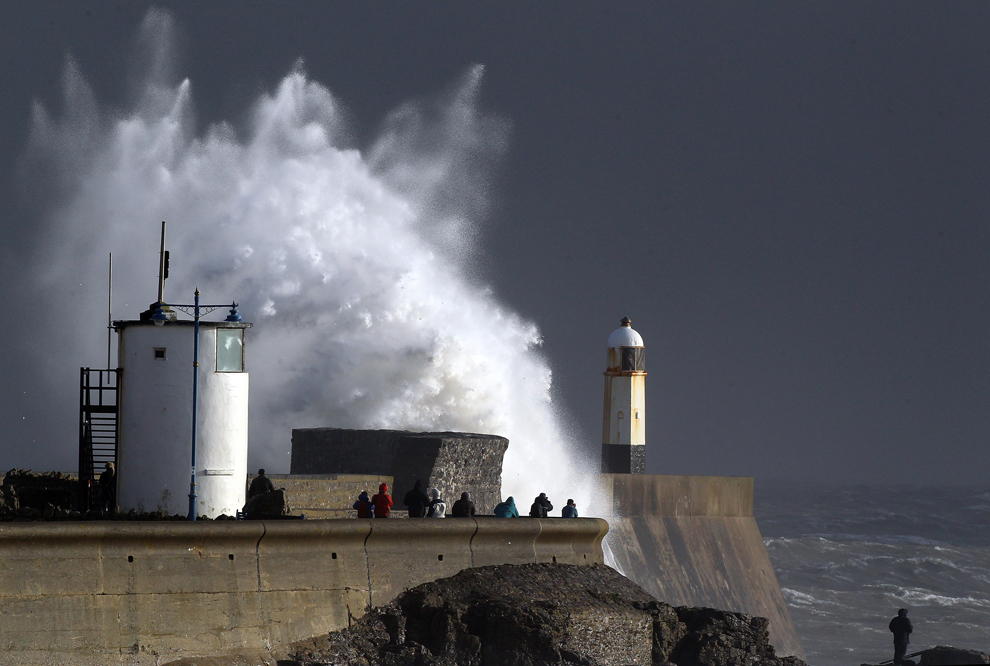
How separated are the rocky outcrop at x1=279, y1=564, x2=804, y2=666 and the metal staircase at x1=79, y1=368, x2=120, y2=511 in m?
2.47

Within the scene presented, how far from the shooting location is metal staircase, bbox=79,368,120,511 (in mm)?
10508

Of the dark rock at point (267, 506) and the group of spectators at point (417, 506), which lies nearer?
the dark rock at point (267, 506)

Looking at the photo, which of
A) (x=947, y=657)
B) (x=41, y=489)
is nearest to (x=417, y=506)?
(x=41, y=489)

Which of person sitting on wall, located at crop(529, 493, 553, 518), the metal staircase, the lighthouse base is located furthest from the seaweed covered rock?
the lighthouse base

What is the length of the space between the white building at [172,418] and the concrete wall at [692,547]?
331 inches

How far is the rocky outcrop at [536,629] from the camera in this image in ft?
30.5

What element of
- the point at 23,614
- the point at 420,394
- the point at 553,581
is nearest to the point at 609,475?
the point at 420,394

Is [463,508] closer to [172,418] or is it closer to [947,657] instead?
[172,418]

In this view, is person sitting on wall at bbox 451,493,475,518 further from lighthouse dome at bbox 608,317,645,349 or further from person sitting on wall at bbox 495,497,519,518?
lighthouse dome at bbox 608,317,645,349

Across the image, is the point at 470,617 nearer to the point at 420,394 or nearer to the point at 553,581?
the point at 553,581

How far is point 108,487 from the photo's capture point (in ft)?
34.2

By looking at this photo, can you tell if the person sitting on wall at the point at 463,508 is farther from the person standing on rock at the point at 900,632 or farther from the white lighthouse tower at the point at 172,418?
the person standing on rock at the point at 900,632

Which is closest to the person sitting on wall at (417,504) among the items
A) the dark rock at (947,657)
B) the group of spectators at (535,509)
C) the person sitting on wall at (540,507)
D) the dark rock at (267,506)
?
the group of spectators at (535,509)

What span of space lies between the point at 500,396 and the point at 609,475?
3.63m
